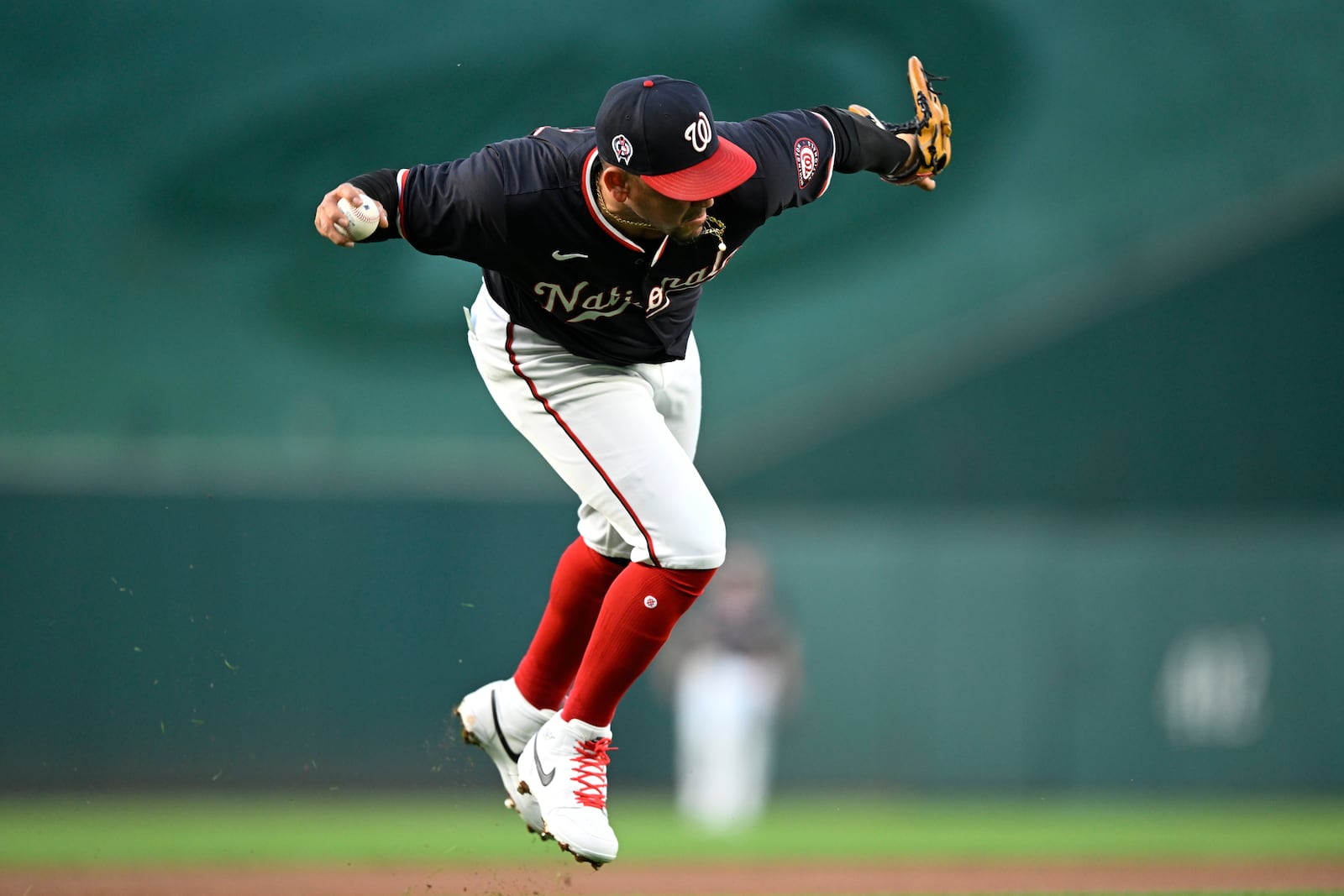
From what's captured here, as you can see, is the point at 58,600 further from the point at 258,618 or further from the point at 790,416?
the point at 790,416

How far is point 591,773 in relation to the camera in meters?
3.62

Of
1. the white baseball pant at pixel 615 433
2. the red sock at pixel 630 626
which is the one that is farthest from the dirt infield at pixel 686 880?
the white baseball pant at pixel 615 433

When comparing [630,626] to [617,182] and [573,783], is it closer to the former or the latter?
[573,783]

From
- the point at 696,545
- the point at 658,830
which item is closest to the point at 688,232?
the point at 696,545

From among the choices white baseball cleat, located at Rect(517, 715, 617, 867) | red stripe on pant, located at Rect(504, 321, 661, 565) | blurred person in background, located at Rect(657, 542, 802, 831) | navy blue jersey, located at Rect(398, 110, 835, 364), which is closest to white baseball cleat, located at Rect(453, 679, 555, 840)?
white baseball cleat, located at Rect(517, 715, 617, 867)

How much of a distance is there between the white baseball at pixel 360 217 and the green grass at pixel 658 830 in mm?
4721

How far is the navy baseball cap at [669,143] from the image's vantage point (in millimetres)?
3201

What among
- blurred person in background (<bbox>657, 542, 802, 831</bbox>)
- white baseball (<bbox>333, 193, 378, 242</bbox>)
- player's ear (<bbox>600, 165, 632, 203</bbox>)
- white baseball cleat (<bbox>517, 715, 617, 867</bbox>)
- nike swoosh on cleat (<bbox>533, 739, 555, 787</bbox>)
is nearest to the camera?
white baseball (<bbox>333, 193, 378, 242</bbox>)

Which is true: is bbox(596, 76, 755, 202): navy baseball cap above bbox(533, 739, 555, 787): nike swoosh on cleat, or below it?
above

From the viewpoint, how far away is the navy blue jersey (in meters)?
3.27

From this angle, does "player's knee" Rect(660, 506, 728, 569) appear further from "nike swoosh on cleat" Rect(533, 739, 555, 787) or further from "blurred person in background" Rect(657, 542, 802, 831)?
"blurred person in background" Rect(657, 542, 802, 831)

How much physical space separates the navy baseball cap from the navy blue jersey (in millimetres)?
144

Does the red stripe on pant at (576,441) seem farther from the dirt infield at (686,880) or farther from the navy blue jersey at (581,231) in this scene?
the dirt infield at (686,880)

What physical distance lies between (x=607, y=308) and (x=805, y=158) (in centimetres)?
60
